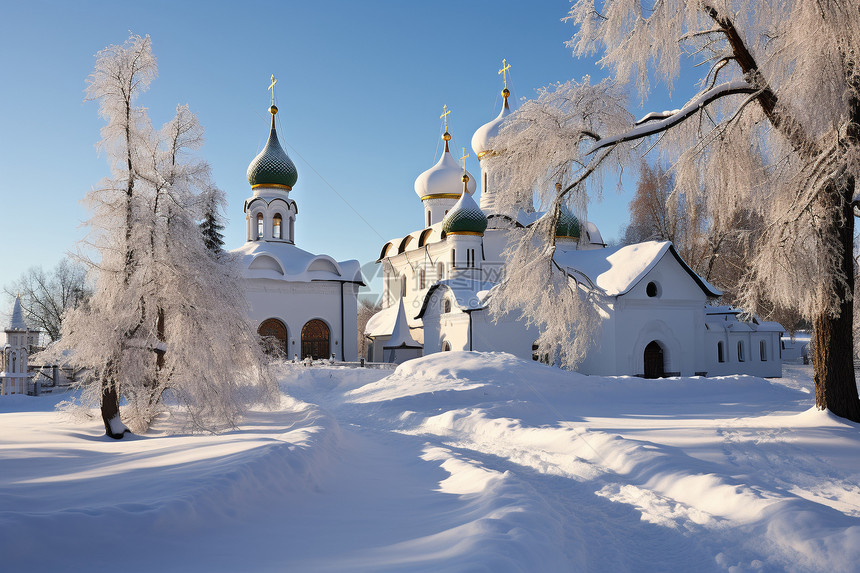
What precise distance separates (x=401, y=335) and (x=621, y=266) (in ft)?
38.6

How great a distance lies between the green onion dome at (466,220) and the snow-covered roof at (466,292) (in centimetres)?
235

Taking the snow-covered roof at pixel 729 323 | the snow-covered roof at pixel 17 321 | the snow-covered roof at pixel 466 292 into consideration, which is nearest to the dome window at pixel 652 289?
the snow-covered roof at pixel 466 292

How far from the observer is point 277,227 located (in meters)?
32.3

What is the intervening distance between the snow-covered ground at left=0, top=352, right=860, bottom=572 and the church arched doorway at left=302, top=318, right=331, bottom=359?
18990 millimetres

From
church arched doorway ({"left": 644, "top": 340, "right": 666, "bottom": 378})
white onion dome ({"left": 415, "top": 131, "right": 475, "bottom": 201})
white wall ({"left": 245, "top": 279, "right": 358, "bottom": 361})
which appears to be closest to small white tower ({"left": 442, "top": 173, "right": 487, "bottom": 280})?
white wall ({"left": 245, "top": 279, "right": 358, "bottom": 361})

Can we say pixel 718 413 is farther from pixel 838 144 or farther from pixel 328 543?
pixel 328 543

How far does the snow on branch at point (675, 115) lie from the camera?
9.93 m

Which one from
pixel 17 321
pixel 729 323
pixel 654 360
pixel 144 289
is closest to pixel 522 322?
pixel 654 360

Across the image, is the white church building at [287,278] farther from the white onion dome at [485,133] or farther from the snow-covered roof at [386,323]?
the white onion dome at [485,133]

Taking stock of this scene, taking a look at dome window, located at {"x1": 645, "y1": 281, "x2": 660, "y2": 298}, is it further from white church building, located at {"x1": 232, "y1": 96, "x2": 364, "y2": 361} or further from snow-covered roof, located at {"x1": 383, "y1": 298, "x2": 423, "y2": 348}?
white church building, located at {"x1": 232, "y1": 96, "x2": 364, "y2": 361}

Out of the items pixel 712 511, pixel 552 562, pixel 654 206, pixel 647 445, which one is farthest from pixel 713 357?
pixel 552 562

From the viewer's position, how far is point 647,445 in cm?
776

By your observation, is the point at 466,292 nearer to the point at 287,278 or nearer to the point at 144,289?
the point at 287,278

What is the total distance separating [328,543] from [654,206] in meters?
37.9
